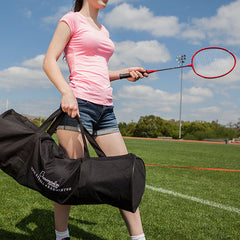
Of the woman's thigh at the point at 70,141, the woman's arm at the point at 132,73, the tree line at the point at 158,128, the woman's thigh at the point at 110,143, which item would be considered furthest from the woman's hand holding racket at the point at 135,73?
the tree line at the point at 158,128

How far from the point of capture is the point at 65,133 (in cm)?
216

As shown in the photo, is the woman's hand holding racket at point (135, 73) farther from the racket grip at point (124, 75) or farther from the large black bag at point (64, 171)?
the large black bag at point (64, 171)

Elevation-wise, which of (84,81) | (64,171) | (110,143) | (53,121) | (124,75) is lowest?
(64,171)

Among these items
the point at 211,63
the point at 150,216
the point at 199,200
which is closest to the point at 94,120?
the point at 211,63

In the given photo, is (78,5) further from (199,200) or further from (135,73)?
(199,200)

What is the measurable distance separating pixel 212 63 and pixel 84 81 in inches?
76.1

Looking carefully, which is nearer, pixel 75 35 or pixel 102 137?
pixel 75 35

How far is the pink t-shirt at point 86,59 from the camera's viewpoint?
216cm

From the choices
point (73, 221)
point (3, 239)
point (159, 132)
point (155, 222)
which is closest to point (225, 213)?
point (155, 222)

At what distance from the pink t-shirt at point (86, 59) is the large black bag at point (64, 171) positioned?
0.35 metres

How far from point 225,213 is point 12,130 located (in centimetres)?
335

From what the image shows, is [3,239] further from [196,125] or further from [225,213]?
[196,125]

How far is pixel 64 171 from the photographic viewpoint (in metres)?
1.84

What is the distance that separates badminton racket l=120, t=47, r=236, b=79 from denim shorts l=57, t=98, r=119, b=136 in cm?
153
